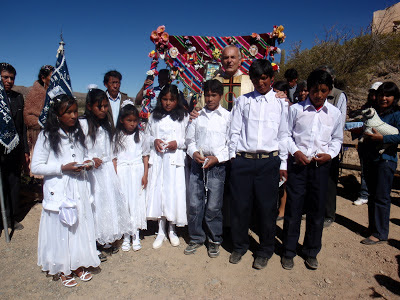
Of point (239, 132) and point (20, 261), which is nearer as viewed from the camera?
point (239, 132)

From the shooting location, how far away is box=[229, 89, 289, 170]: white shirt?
2797 millimetres

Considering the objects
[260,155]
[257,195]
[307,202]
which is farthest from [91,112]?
[307,202]

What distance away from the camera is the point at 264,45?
4.11 metres

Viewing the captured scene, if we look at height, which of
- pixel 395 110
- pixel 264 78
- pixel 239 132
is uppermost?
pixel 264 78

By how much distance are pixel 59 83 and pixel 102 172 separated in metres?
1.04

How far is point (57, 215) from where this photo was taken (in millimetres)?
2629

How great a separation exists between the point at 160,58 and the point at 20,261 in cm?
332

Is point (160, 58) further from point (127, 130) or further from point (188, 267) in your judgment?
point (188, 267)

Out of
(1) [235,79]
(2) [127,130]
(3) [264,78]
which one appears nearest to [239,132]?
(3) [264,78]

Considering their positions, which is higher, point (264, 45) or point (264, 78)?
point (264, 45)

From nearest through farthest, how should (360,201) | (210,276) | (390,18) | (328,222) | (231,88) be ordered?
(210,276), (231,88), (328,222), (360,201), (390,18)

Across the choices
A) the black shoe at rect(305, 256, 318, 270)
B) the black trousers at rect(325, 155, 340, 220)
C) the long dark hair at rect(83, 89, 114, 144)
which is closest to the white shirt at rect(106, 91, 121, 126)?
the long dark hair at rect(83, 89, 114, 144)

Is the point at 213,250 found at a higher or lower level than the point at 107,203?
lower

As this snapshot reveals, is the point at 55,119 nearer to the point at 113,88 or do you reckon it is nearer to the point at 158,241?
the point at 113,88
